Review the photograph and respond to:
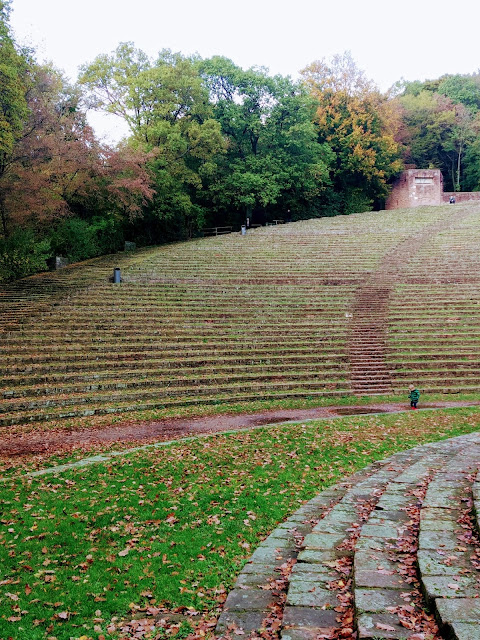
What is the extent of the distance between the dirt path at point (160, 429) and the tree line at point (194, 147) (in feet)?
32.6

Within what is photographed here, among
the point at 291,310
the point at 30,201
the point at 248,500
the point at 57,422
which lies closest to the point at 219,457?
the point at 248,500

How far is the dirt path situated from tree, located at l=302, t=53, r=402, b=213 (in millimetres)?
39311

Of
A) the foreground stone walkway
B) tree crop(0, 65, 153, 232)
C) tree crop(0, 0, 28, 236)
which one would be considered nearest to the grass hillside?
tree crop(0, 65, 153, 232)

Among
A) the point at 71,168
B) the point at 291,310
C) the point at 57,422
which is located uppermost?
the point at 71,168

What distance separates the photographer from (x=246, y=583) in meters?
4.25

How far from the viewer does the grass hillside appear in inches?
552

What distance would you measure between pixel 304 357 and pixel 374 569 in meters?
12.6

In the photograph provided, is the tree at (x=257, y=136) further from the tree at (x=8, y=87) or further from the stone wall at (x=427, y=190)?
the tree at (x=8, y=87)

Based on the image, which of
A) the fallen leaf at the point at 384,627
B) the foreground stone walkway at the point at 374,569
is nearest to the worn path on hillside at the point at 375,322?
the foreground stone walkway at the point at 374,569

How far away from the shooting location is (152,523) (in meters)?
5.70

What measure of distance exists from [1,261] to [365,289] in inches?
688

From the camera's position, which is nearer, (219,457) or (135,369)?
(219,457)

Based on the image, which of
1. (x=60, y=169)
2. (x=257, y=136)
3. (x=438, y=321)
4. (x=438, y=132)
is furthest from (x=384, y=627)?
(x=438, y=132)

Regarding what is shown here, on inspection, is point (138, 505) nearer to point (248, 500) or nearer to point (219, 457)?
point (248, 500)
